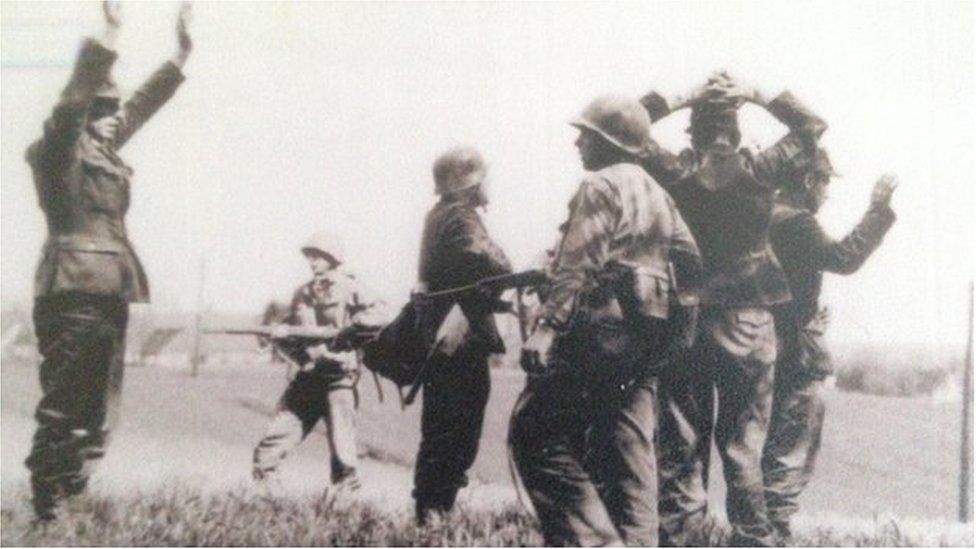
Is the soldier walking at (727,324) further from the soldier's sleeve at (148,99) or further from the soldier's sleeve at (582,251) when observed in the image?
the soldier's sleeve at (148,99)

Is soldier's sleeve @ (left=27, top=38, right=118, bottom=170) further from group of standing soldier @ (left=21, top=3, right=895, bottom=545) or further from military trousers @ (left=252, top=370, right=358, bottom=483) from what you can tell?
military trousers @ (left=252, top=370, right=358, bottom=483)

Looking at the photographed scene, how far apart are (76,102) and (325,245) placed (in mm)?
1309

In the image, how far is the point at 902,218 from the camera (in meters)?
6.43

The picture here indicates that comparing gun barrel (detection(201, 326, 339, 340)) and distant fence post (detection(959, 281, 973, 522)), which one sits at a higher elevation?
gun barrel (detection(201, 326, 339, 340))

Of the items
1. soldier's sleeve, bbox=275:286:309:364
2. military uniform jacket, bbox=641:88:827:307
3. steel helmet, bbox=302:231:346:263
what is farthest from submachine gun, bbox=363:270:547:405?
military uniform jacket, bbox=641:88:827:307

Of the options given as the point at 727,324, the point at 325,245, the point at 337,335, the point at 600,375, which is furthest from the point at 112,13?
the point at 727,324

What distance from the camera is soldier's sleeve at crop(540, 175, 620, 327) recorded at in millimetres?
5445

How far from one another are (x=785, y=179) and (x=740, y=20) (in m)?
0.90

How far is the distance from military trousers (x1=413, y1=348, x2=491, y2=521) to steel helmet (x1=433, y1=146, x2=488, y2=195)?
80 cm

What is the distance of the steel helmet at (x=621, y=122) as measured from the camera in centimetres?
569

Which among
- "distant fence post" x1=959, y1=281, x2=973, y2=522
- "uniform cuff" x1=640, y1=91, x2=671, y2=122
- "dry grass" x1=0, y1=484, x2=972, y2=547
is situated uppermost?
"uniform cuff" x1=640, y1=91, x2=671, y2=122

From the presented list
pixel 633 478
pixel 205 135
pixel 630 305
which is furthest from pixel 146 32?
pixel 633 478

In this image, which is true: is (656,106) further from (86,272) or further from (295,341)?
(86,272)

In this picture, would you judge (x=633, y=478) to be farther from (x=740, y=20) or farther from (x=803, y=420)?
(x=740, y=20)
